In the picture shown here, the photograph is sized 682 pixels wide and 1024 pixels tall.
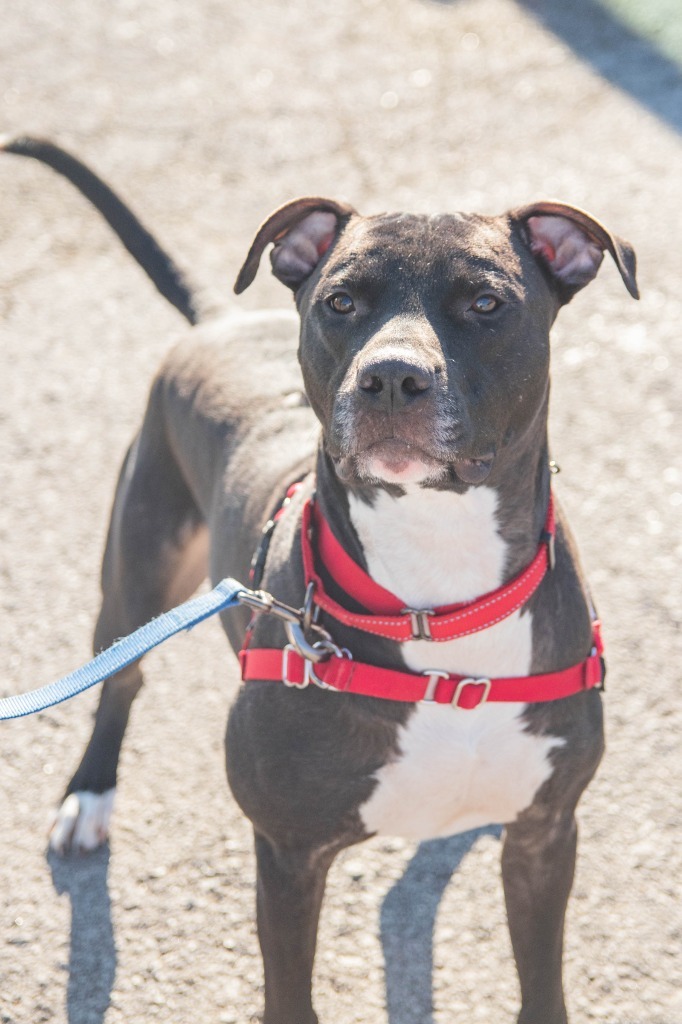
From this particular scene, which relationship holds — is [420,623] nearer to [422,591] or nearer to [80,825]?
[422,591]

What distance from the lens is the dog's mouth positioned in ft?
7.64

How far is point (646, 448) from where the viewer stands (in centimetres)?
475

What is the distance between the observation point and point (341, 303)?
256cm

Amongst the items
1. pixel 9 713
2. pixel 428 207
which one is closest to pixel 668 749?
pixel 9 713

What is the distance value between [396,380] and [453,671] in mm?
686

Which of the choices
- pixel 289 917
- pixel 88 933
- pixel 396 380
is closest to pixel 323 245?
pixel 396 380

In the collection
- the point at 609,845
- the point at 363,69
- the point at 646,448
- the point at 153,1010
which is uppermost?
the point at 363,69

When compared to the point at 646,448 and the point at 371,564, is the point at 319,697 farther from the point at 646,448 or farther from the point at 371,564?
the point at 646,448

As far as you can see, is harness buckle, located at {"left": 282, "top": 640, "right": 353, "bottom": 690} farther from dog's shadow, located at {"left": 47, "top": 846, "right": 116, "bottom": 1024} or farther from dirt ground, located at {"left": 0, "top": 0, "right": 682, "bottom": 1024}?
dog's shadow, located at {"left": 47, "top": 846, "right": 116, "bottom": 1024}

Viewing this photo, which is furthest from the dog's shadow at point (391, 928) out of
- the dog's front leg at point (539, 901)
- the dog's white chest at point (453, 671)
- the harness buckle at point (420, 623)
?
the harness buckle at point (420, 623)

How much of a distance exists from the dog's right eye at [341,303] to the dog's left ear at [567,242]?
0.43m

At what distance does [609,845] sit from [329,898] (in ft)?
2.54

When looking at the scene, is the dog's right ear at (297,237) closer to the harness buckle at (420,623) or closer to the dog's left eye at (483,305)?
the dog's left eye at (483,305)

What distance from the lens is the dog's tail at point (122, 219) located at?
11.9 feet
